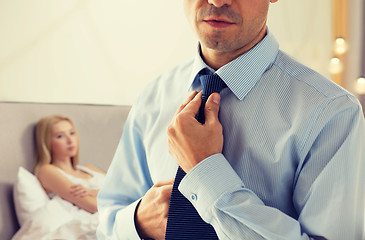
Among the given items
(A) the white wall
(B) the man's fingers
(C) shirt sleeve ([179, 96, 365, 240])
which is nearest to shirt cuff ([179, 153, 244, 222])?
(C) shirt sleeve ([179, 96, 365, 240])

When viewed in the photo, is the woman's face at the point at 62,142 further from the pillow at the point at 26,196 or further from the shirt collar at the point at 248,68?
the shirt collar at the point at 248,68

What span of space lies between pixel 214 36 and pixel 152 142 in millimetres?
288

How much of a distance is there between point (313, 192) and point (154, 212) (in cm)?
31

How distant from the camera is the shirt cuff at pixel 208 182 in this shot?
716 millimetres

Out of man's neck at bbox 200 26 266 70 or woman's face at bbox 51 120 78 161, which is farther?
woman's face at bbox 51 120 78 161

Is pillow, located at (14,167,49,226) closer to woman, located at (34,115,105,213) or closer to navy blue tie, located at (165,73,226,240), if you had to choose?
woman, located at (34,115,105,213)

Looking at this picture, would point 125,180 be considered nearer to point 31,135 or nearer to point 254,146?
point 254,146

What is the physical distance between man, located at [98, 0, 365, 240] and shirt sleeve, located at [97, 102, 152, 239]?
6 cm

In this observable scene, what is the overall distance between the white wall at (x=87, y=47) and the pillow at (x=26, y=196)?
0.64 m

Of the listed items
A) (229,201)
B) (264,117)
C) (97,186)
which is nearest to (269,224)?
(229,201)

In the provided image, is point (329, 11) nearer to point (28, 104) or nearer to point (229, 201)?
point (28, 104)

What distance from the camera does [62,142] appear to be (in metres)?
2.25

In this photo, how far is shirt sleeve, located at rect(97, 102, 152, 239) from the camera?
999mm

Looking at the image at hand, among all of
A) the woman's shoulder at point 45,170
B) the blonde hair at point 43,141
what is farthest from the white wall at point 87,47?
the woman's shoulder at point 45,170
